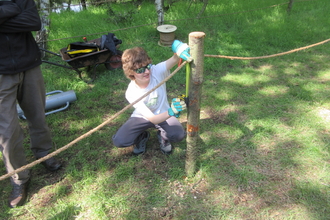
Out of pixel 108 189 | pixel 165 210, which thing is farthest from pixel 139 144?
pixel 165 210

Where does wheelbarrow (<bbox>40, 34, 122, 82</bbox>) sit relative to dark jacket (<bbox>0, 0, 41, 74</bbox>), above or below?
below

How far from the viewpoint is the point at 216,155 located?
2.82 meters

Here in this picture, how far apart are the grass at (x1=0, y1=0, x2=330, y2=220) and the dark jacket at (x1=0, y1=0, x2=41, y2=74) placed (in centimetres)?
123

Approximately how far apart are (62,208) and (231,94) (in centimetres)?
290

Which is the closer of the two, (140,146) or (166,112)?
(166,112)

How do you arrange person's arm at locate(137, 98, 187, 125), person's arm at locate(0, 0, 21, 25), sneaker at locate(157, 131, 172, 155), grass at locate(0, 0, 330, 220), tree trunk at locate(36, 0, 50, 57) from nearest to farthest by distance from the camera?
person's arm at locate(0, 0, 21, 25) → person's arm at locate(137, 98, 187, 125) → grass at locate(0, 0, 330, 220) → sneaker at locate(157, 131, 172, 155) → tree trunk at locate(36, 0, 50, 57)

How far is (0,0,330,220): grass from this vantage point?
227 centimetres

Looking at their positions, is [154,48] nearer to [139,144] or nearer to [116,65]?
[116,65]

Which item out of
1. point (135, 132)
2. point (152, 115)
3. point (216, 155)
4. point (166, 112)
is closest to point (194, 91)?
point (166, 112)

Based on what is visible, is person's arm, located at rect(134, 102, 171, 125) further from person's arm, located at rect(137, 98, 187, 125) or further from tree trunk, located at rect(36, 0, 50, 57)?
tree trunk, located at rect(36, 0, 50, 57)

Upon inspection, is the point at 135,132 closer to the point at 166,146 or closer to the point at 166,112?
the point at 166,146

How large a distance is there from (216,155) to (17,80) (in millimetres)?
2121

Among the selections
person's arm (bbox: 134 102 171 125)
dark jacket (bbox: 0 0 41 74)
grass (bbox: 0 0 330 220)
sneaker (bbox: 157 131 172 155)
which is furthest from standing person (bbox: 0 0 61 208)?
sneaker (bbox: 157 131 172 155)

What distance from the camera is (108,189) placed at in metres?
2.47
